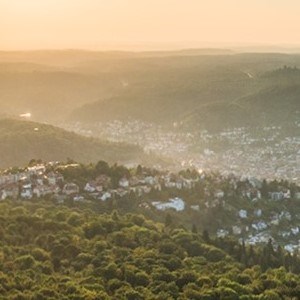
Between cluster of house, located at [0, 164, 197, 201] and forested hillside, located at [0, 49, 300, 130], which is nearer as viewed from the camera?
cluster of house, located at [0, 164, 197, 201]

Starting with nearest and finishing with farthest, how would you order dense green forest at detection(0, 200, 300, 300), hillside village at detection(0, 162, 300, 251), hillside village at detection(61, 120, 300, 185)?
dense green forest at detection(0, 200, 300, 300) → hillside village at detection(0, 162, 300, 251) → hillside village at detection(61, 120, 300, 185)

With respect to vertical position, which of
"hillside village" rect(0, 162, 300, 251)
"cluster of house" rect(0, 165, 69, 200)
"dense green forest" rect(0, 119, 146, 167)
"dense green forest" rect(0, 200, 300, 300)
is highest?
"dense green forest" rect(0, 200, 300, 300)

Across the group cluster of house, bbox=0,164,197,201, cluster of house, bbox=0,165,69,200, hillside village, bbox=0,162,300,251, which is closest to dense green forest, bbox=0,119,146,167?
hillside village, bbox=0,162,300,251

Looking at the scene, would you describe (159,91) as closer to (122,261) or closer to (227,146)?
(227,146)

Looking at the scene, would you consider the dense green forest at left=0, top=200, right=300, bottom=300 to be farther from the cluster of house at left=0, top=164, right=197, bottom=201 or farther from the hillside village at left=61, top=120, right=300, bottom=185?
the hillside village at left=61, top=120, right=300, bottom=185

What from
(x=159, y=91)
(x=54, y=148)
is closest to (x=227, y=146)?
(x=54, y=148)

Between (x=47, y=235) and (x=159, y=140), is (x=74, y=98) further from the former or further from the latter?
(x=47, y=235)
